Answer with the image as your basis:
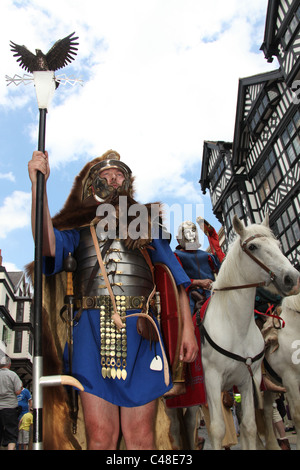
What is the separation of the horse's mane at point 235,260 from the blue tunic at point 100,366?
166 cm

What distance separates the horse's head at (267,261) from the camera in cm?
385

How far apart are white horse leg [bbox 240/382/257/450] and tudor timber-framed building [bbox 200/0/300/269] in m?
14.8

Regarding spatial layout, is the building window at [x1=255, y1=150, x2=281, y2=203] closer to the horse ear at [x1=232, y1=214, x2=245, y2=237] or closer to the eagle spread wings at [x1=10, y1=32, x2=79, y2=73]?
the horse ear at [x1=232, y1=214, x2=245, y2=237]

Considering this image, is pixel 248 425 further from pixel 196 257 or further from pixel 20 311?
pixel 20 311

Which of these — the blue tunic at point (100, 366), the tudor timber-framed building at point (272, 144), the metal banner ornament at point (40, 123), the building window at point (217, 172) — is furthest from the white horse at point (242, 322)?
the building window at point (217, 172)

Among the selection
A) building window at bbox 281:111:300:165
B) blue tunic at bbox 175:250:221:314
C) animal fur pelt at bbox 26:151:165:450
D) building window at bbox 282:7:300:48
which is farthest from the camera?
building window at bbox 281:111:300:165

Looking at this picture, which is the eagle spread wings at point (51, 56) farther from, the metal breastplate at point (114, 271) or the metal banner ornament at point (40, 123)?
the metal breastplate at point (114, 271)

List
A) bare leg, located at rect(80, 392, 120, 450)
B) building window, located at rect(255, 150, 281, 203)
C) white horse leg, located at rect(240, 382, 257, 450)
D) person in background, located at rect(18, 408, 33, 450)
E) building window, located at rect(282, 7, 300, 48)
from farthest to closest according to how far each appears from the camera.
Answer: building window, located at rect(255, 150, 281, 203) < building window, located at rect(282, 7, 300, 48) < person in background, located at rect(18, 408, 33, 450) < white horse leg, located at rect(240, 382, 257, 450) < bare leg, located at rect(80, 392, 120, 450)

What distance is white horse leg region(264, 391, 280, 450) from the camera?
510cm

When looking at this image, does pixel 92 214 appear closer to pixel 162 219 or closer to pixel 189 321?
pixel 162 219

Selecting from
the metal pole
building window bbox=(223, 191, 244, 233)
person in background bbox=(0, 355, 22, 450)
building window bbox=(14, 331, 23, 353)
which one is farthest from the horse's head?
building window bbox=(14, 331, 23, 353)

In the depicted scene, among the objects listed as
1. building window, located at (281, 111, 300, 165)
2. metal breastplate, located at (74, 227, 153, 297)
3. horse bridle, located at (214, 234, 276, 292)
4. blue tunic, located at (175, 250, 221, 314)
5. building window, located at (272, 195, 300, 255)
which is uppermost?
building window, located at (281, 111, 300, 165)
